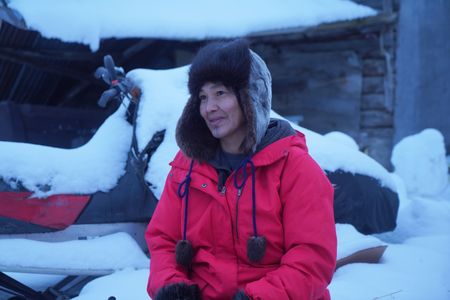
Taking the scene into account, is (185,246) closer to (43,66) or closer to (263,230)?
(263,230)

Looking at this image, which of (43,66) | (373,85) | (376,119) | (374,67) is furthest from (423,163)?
(43,66)

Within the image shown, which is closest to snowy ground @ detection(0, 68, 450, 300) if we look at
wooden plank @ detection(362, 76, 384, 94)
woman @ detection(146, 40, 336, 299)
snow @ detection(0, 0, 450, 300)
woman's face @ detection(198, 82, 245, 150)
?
snow @ detection(0, 0, 450, 300)

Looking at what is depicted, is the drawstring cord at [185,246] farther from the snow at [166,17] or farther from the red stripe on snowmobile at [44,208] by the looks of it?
the snow at [166,17]

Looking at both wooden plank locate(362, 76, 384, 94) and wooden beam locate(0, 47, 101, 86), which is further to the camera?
wooden plank locate(362, 76, 384, 94)

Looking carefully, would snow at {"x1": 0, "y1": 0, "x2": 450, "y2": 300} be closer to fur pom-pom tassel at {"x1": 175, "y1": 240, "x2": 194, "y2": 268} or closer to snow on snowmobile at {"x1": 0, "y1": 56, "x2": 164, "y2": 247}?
snow on snowmobile at {"x1": 0, "y1": 56, "x2": 164, "y2": 247}

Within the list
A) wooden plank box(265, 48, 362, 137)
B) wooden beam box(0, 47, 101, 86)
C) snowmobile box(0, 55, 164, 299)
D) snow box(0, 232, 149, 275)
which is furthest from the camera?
wooden plank box(265, 48, 362, 137)

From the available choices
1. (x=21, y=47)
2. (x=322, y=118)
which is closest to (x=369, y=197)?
(x=322, y=118)

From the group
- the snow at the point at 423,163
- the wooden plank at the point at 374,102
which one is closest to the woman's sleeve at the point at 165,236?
the snow at the point at 423,163

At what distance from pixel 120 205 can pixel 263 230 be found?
1623mm

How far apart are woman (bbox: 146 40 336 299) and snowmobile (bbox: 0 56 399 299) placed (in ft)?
3.79

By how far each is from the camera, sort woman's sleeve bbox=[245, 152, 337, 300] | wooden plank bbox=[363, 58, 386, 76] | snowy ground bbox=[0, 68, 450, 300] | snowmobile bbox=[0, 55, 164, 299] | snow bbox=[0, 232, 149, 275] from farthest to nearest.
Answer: wooden plank bbox=[363, 58, 386, 76] → snowmobile bbox=[0, 55, 164, 299] → snow bbox=[0, 232, 149, 275] → snowy ground bbox=[0, 68, 450, 300] → woman's sleeve bbox=[245, 152, 337, 300]

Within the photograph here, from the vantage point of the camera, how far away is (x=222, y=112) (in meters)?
A: 1.52

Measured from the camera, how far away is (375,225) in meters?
2.97

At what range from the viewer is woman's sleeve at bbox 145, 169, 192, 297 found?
4.97 ft
